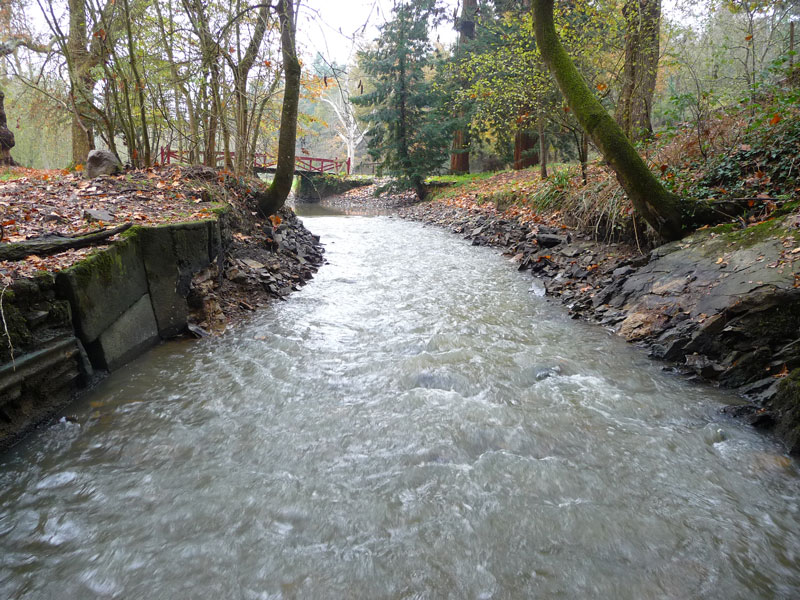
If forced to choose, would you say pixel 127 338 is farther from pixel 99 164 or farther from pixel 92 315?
pixel 99 164

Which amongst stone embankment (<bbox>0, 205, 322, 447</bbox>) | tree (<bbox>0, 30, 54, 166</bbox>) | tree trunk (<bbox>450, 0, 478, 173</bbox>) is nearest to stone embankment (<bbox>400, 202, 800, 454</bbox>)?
stone embankment (<bbox>0, 205, 322, 447</bbox>)

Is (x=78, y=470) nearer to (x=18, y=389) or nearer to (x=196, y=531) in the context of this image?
(x=18, y=389)

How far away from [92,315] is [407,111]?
55.1 ft

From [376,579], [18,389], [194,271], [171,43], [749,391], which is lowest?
[376,579]

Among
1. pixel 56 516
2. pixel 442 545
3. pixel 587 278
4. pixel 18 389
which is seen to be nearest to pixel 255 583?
pixel 442 545

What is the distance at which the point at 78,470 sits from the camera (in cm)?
267

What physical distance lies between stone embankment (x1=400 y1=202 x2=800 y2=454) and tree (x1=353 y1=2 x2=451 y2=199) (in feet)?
42.4

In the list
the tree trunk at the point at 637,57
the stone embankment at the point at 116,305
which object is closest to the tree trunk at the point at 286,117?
the stone embankment at the point at 116,305

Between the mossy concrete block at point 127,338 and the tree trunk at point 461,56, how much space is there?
16.4m

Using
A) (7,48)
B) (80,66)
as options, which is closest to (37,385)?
(80,66)

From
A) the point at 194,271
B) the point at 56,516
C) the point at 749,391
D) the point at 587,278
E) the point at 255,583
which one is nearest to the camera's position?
the point at 255,583

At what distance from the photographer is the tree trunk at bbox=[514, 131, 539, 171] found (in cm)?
1644

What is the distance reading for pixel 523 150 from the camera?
1672 cm

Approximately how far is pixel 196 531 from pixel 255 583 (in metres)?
0.50
